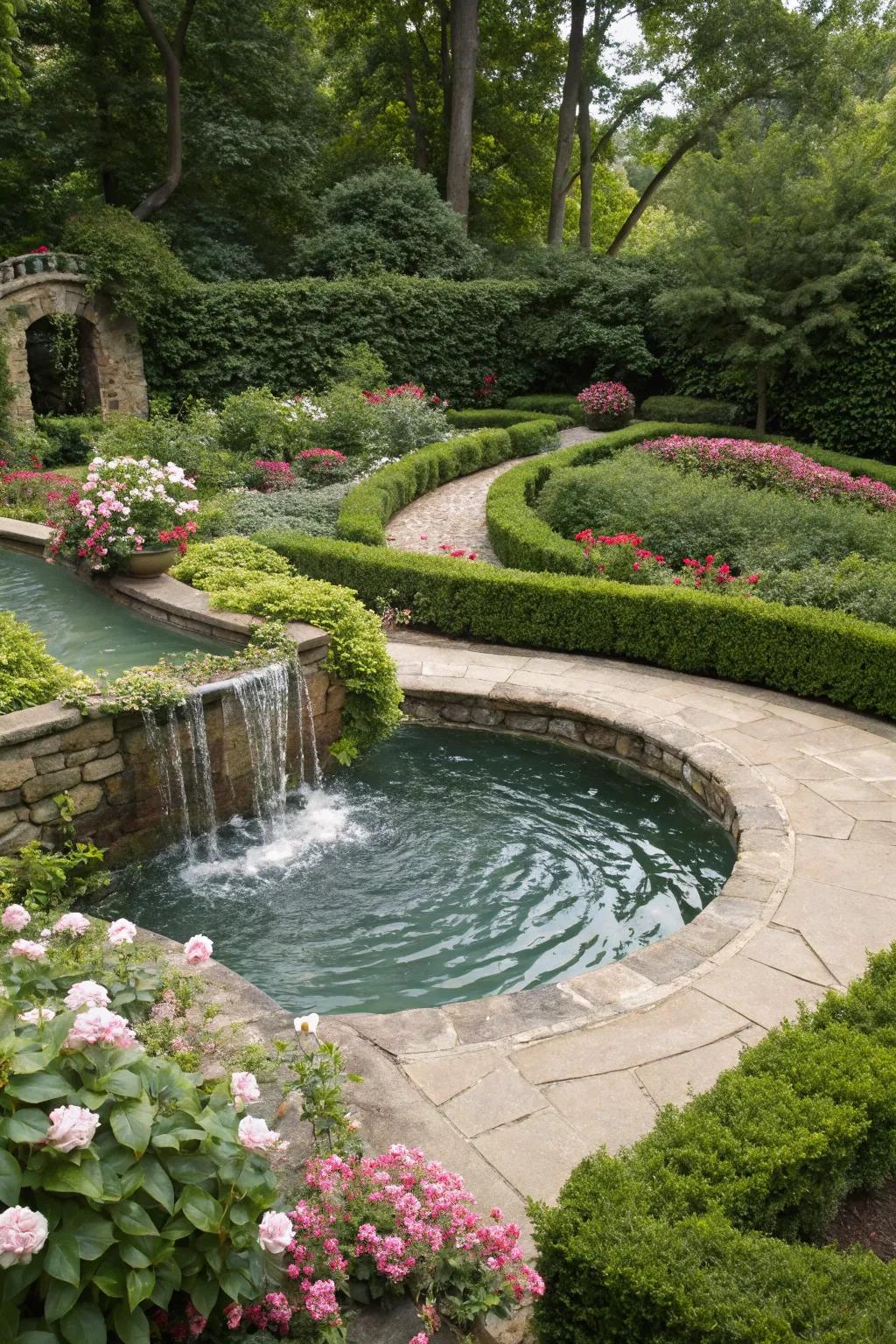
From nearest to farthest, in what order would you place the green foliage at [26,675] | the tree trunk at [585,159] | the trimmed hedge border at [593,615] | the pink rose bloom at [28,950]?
the pink rose bloom at [28,950], the green foliage at [26,675], the trimmed hedge border at [593,615], the tree trunk at [585,159]

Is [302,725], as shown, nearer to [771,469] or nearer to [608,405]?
[771,469]

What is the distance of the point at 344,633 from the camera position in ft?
21.4

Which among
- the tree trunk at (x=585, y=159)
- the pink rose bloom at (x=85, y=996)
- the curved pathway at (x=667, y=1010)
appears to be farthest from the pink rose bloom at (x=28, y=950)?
the tree trunk at (x=585, y=159)

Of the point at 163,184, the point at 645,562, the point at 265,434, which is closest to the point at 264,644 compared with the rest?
the point at 645,562

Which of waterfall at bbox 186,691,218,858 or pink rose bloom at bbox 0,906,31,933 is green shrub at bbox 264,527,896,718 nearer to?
waterfall at bbox 186,691,218,858

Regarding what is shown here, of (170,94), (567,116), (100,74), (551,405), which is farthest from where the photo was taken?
(567,116)

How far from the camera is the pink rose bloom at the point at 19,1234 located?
177 centimetres

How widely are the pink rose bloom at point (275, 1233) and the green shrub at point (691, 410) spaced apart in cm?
1724

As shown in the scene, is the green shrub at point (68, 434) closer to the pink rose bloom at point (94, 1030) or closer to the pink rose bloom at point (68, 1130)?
the pink rose bloom at point (94, 1030)

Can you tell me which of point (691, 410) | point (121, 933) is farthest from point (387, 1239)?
point (691, 410)

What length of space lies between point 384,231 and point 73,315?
7.27 meters

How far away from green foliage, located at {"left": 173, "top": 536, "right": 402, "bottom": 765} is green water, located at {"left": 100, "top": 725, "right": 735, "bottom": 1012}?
384 mm

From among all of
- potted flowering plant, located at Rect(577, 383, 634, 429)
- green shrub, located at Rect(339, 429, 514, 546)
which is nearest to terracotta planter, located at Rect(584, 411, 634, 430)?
potted flowering plant, located at Rect(577, 383, 634, 429)

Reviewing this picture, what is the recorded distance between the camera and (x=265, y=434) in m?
13.6
